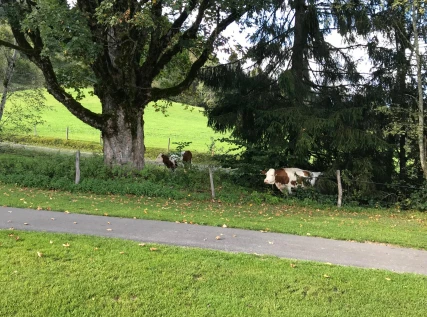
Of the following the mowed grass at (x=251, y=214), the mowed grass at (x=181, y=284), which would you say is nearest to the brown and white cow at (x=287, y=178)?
the mowed grass at (x=251, y=214)

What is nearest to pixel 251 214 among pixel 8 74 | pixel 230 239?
pixel 230 239

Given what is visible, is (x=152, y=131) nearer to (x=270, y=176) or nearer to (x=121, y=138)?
(x=121, y=138)

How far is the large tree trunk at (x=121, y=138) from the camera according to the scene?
1512 centimetres

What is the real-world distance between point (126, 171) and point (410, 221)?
32.2ft

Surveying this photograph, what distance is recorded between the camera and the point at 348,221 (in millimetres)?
10555

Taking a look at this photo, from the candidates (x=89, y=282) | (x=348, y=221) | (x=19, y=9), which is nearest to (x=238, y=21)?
(x=19, y=9)

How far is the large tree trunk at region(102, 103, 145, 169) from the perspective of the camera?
15.1 metres

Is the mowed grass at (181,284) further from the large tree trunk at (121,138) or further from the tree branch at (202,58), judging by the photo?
the tree branch at (202,58)

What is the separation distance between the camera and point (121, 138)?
1522 cm

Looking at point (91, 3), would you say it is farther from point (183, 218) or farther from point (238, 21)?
point (183, 218)

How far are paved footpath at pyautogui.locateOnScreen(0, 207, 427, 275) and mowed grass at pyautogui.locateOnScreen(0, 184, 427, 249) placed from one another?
0.49 m

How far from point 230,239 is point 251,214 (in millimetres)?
3511

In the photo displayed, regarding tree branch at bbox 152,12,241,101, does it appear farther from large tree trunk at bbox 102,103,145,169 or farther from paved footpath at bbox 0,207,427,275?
paved footpath at bbox 0,207,427,275

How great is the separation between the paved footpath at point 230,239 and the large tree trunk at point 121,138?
6.40 metres
